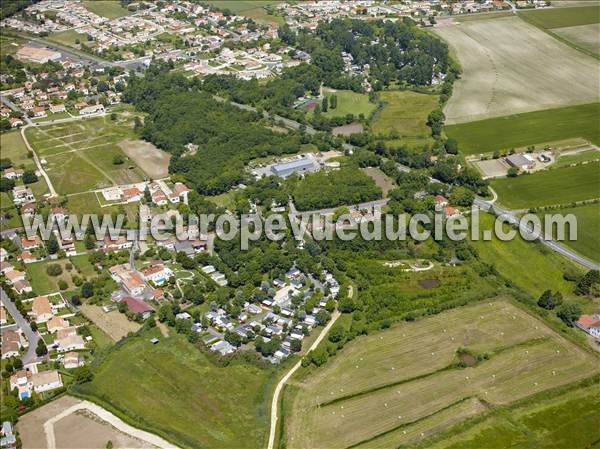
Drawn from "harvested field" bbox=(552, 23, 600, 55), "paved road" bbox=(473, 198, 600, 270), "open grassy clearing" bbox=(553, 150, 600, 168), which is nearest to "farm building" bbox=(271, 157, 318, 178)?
"paved road" bbox=(473, 198, 600, 270)

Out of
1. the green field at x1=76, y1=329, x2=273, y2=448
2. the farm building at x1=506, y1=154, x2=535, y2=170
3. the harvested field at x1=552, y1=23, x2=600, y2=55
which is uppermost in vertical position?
the harvested field at x1=552, y1=23, x2=600, y2=55

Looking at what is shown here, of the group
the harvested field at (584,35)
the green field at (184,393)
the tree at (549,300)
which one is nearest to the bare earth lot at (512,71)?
the harvested field at (584,35)

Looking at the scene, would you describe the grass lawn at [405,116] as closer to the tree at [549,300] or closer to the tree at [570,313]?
the tree at [549,300]

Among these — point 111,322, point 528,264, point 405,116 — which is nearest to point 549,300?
point 528,264

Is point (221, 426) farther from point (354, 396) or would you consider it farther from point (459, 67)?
point (459, 67)

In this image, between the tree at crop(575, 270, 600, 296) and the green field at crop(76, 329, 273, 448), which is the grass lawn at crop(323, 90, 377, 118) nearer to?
the tree at crop(575, 270, 600, 296)
